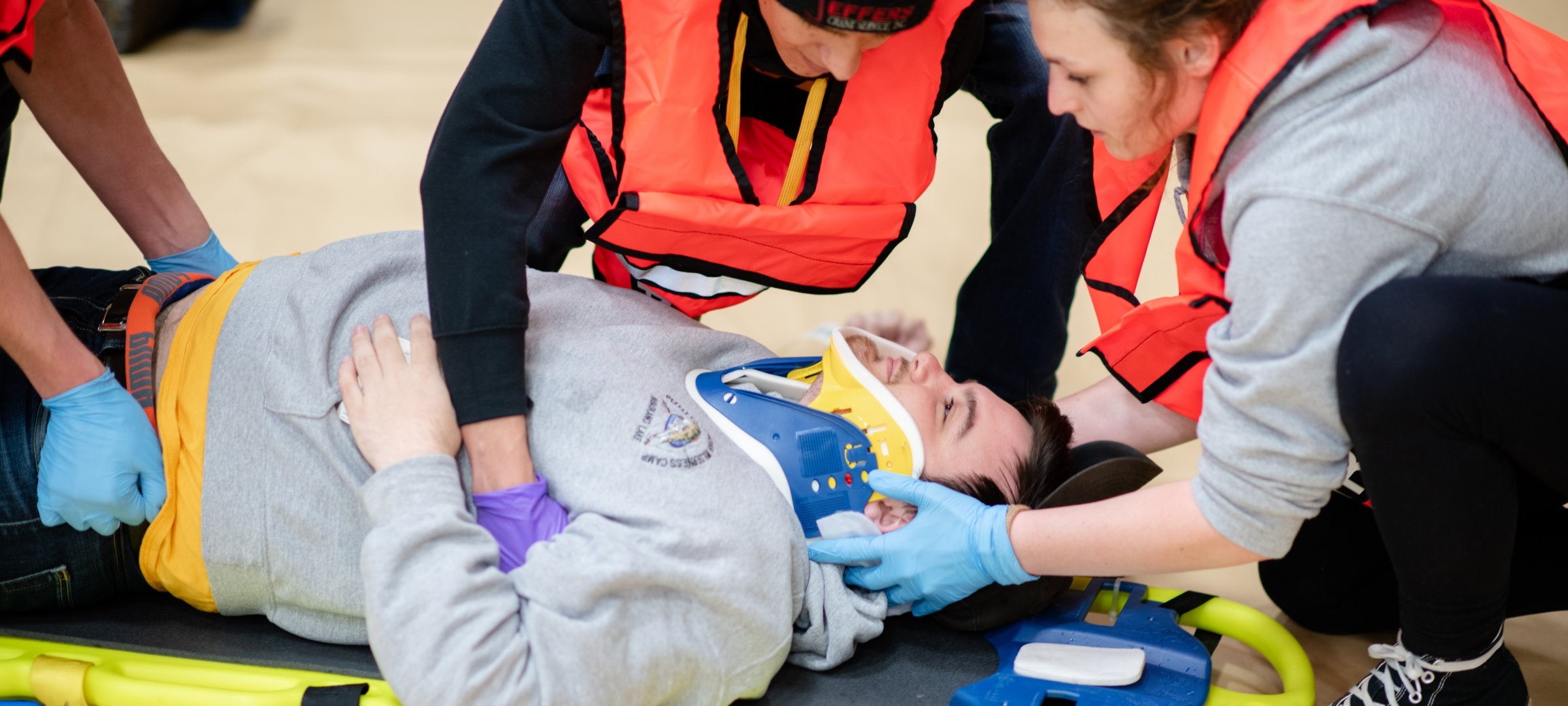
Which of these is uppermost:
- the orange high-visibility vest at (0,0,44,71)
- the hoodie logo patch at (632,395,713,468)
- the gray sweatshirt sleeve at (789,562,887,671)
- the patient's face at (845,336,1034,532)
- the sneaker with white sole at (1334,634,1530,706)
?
the orange high-visibility vest at (0,0,44,71)

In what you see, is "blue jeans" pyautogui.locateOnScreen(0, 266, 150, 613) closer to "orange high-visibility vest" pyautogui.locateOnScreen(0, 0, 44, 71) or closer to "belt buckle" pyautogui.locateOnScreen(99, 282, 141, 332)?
"belt buckle" pyautogui.locateOnScreen(99, 282, 141, 332)

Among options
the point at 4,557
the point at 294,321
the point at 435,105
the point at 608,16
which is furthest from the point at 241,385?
the point at 435,105

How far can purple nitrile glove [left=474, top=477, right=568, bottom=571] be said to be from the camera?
4.97 feet

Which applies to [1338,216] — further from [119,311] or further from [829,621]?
[119,311]

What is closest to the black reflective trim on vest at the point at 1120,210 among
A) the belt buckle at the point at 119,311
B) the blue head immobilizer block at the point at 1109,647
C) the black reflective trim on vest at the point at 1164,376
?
the black reflective trim on vest at the point at 1164,376

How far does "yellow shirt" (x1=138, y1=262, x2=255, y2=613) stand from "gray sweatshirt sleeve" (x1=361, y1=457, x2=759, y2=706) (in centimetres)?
33

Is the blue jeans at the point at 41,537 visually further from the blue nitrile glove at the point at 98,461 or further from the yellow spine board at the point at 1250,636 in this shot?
the yellow spine board at the point at 1250,636

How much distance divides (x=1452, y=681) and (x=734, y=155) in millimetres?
1202

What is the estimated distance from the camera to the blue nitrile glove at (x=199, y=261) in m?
2.12

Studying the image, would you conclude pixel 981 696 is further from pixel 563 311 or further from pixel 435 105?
pixel 435 105

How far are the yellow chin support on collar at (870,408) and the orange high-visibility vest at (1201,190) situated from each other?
0.30 metres

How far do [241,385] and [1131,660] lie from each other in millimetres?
1291

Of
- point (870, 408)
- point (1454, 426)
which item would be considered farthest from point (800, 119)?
point (1454, 426)

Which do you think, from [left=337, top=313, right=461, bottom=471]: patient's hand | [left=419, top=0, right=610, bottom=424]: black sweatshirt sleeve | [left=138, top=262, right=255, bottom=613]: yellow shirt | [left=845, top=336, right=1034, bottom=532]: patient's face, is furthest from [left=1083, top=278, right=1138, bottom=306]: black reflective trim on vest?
[left=138, top=262, right=255, bottom=613]: yellow shirt
